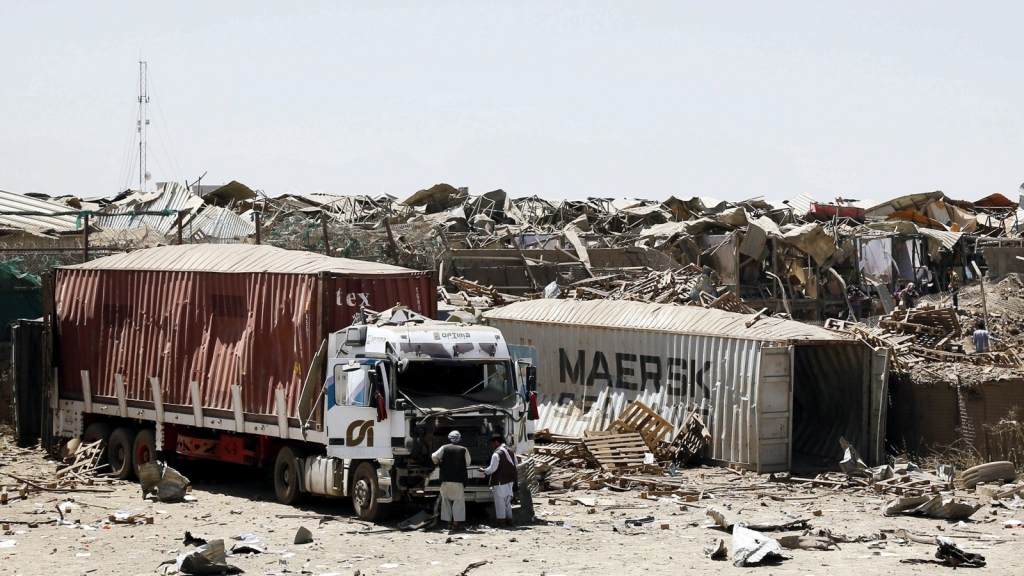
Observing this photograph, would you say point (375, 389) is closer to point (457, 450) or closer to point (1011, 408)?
point (457, 450)

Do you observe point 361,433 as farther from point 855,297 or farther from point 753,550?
point 855,297

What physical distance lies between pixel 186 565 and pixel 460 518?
3.62 metres

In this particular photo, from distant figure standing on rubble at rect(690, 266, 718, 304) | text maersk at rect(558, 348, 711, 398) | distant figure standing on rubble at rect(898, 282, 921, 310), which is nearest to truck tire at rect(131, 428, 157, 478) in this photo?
text maersk at rect(558, 348, 711, 398)

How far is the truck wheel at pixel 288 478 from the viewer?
16.0 meters

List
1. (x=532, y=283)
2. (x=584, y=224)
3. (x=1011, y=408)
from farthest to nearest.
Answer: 1. (x=584, y=224)
2. (x=532, y=283)
3. (x=1011, y=408)

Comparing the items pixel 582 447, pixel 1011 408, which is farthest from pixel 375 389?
pixel 1011 408

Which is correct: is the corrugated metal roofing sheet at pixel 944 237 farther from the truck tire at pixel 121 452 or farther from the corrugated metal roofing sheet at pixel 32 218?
the truck tire at pixel 121 452

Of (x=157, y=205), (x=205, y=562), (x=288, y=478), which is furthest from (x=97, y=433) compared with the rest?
(x=157, y=205)

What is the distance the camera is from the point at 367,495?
14.7m

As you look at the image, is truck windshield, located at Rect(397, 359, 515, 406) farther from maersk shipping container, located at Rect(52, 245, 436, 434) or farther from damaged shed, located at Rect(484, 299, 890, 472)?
damaged shed, located at Rect(484, 299, 890, 472)

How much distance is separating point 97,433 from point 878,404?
41.7ft

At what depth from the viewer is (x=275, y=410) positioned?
16.4m

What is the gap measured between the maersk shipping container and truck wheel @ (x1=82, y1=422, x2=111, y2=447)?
1.05 feet

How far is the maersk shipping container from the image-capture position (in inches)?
636
